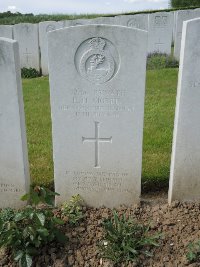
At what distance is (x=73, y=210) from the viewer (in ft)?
11.6

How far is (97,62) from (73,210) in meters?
1.46

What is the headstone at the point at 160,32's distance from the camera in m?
10.5

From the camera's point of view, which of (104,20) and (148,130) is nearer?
(148,130)

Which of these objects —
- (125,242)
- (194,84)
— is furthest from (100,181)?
(194,84)

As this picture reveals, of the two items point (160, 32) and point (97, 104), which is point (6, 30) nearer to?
point (160, 32)

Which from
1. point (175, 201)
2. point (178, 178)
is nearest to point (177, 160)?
point (178, 178)

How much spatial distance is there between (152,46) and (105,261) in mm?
8723

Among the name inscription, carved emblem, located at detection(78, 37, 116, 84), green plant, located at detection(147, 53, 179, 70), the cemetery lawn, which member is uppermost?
carved emblem, located at detection(78, 37, 116, 84)

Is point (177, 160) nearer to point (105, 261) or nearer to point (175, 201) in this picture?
point (175, 201)

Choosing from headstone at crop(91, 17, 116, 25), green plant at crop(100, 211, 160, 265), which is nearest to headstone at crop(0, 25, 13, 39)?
headstone at crop(91, 17, 116, 25)

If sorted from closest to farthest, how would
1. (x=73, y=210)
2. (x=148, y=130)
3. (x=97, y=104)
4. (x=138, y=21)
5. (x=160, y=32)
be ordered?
(x=97, y=104)
(x=73, y=210)
(x=148, y=130)
(x=138, y=21)
(x=160, y=32)

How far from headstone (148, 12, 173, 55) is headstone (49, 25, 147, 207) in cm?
768

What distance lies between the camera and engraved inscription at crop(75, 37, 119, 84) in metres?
3.15

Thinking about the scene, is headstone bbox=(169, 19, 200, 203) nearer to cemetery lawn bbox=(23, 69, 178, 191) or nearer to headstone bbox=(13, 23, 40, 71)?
cemetery lawn bbox=(23, 69, 178, 191)
